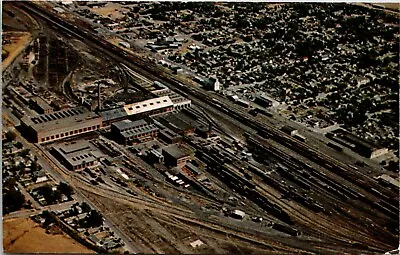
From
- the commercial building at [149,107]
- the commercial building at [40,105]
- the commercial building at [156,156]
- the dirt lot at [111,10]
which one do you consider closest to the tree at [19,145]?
the commercial building at [40,105]

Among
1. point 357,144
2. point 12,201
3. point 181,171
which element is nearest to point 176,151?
point 181,171

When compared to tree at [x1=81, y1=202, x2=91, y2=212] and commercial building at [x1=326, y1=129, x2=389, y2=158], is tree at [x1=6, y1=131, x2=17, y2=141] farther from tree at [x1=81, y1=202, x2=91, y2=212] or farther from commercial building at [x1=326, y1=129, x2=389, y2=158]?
commercial building at [x1=326, y1=129, x2=389, y2=158]

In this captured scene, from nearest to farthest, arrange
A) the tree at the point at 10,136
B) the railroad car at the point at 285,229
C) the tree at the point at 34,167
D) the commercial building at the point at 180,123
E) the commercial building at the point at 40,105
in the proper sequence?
1. the railroad car at the point at 285,229
2. the tree at the point at 34,167
3. the tree at the point at 10,136
4. the commercial building at the point at 180,123
5. the commercial building at the point at 40,105

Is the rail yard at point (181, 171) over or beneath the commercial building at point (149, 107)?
beneath

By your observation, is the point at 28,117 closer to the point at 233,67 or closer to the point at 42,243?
the point at 42,243

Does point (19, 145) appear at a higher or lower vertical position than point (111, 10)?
lower

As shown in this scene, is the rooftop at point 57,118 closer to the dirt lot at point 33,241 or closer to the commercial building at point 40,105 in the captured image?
the commercial building at point 40,105

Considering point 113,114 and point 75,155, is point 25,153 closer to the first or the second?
point 75,155
